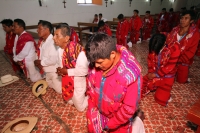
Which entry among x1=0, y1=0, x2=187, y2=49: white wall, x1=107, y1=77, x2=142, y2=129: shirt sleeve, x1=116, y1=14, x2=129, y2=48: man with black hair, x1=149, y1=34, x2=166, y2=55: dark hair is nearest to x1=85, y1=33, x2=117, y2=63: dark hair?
x1=107, y1=77, x2=142, y2=129: shirt sleeve

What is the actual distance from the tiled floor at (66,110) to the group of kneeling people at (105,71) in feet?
0.71

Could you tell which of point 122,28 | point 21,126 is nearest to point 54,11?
point 122,28

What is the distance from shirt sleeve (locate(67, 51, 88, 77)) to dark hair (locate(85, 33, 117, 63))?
49.0 inches

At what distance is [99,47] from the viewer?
111 centimetres

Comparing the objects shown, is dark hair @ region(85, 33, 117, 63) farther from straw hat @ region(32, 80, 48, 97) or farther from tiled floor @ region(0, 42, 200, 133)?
straw hat @ region(32, 80, 48, 97)

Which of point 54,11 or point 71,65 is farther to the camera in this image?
point 54,11

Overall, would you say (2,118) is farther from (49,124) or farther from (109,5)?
(109,5)

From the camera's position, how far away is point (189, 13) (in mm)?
3312

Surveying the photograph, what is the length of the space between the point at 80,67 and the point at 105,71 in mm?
1148

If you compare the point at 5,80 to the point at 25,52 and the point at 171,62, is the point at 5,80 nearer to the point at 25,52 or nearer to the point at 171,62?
the point at 25,52

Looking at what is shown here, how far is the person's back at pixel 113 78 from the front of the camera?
114 centimetres

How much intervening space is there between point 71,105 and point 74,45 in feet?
4.75

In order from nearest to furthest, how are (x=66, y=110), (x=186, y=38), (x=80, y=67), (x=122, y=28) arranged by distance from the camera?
(x=80, y=67) → (x=66, y=110) → (x=186, y=38) → (x=122, y=28)

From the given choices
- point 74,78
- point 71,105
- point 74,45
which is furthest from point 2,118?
point 74,45
